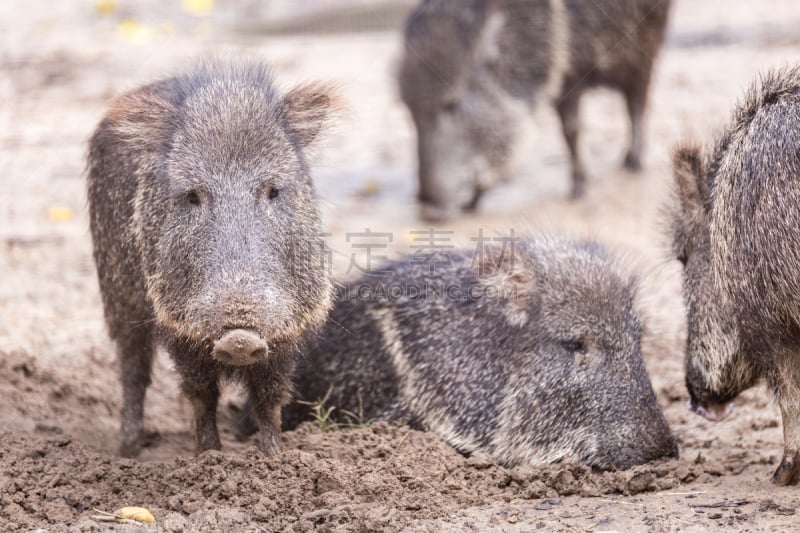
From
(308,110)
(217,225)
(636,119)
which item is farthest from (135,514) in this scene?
(636,119)

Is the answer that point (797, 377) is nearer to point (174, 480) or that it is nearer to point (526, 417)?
point (526, 417)

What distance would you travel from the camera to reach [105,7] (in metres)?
13.4

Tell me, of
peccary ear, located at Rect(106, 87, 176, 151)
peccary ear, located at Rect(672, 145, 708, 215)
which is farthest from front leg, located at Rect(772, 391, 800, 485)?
peccary ear, located at Rect(106, 87, 176, 151)

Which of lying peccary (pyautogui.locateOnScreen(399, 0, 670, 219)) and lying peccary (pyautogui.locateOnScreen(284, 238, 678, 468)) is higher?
lying peccary (pyautogui.locateOnScreen(399, 0, 670, 219))

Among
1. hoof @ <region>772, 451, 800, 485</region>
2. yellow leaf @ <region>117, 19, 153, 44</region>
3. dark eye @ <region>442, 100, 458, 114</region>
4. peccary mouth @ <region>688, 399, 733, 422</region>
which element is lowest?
hoof @ <region>772, 451, 800, 485</region>

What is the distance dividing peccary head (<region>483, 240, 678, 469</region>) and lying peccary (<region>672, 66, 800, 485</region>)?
0.28 metres

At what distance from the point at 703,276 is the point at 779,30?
331 inches

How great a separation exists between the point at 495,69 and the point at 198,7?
693cm

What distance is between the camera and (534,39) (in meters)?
7.91

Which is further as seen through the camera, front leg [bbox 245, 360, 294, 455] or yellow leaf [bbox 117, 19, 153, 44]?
yellow leaf [bbox 117, 19, 153, 44]

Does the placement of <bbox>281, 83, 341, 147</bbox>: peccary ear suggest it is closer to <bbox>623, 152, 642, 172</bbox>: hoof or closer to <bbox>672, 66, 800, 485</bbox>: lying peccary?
<bbox>672, 66, 800, 485</bbox>: lying peccary

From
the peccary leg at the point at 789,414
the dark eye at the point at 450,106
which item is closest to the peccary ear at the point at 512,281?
the peccary leg at the point at 789,414

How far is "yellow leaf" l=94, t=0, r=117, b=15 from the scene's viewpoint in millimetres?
13406

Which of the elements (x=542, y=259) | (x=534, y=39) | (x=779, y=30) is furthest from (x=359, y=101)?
(x=542, y=259)
